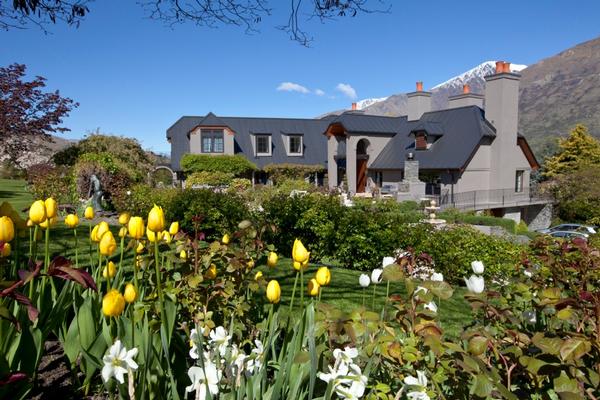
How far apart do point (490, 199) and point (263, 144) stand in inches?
669

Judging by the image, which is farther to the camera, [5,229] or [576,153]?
[576,153]

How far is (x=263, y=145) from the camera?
115 ft

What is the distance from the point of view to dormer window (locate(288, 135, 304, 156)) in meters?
35.4

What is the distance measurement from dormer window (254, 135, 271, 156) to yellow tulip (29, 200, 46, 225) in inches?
1284

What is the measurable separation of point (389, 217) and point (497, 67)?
2236 centimetres

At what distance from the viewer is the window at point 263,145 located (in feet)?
114

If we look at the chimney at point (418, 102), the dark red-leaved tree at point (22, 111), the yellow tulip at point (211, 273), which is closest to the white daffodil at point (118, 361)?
the yellow tulip at point (211, 273)

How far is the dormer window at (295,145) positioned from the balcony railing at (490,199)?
1233cm

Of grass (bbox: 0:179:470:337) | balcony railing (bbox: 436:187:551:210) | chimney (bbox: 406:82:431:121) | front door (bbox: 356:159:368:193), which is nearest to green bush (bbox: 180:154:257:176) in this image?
front door (bbox: 356:159:368:193)

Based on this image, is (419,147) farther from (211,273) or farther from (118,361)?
(118,361)

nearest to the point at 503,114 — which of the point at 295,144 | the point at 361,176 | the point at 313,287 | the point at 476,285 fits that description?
the point at 361,176

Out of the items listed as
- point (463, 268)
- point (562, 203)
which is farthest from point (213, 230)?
point (562, 203)

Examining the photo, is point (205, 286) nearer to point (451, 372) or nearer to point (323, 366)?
point (323, 366)

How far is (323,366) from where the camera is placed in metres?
1.92
